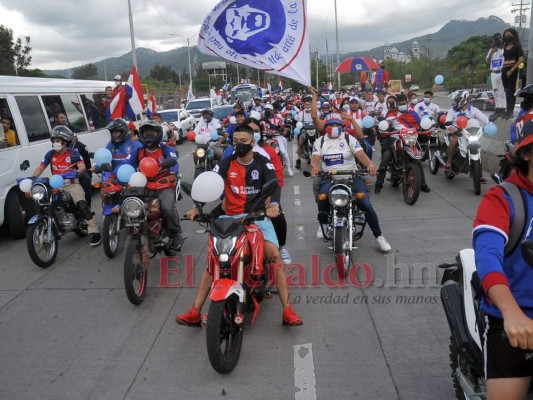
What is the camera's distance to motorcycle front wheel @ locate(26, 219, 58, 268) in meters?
6.00

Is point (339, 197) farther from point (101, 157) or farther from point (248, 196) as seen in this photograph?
point (101, 157)

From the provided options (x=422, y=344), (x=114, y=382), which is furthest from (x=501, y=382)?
(x=114, y=382)

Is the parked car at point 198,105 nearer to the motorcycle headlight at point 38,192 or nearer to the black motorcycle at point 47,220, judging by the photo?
the black motorcycle at point 47,220

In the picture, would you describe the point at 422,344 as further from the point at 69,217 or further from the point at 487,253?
the point at 69,217

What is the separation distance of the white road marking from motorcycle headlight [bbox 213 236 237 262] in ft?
3.18

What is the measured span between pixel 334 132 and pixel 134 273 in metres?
2.92

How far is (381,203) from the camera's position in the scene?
342 inches

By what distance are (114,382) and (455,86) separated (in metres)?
59.0

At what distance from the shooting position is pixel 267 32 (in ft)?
17.3

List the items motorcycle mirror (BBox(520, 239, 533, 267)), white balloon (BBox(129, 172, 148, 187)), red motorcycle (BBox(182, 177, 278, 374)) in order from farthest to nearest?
white balloon (BBox(129, 172, 148, 187))
red motorcycle (BBox(182, 177, 278, 374))
motorcycle mirror (BBox(520, 239, 533, 267))

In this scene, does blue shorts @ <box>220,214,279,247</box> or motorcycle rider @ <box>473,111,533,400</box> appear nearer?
motorcycle rider @ <box>473,111,533,400</box>

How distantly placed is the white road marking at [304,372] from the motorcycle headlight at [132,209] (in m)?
2.20

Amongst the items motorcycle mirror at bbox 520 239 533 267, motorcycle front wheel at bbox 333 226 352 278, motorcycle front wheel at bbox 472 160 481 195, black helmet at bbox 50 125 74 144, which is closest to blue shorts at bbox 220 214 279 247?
motorcycle front wheel at bbox 333 226 352 278

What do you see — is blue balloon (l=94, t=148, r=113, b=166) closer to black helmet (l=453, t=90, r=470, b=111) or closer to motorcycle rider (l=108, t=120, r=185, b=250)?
motorcycle rider (l=108, t=120, r=185, b=250)
